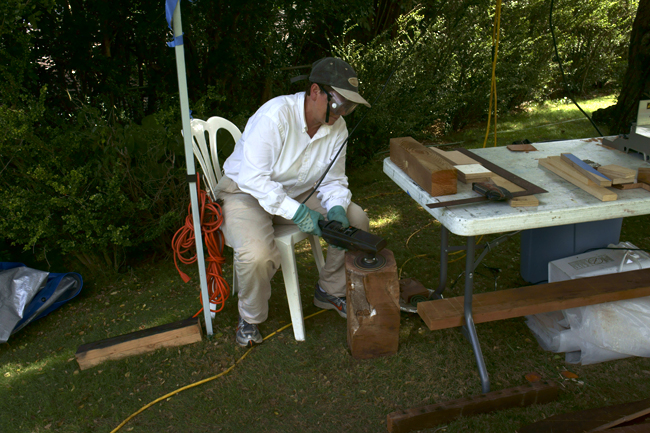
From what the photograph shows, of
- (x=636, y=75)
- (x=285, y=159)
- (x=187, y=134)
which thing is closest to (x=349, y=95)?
(x=285, y=159)

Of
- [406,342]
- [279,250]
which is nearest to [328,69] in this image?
[279,250]

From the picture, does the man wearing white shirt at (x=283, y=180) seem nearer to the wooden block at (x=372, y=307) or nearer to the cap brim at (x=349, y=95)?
the cap brim at (x=349, y=95)

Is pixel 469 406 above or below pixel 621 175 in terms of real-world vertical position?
below

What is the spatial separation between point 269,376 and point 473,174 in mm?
1324

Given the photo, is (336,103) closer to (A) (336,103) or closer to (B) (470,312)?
(A) (336,103)

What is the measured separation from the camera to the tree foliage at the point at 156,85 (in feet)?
8.62

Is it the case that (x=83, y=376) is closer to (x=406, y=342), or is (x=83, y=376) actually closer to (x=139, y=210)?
(x=139, y=210)

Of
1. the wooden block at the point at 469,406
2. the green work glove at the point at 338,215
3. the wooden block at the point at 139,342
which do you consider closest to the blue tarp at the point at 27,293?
the wooden block at the point at 139,342

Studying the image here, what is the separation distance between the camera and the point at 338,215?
230 cm

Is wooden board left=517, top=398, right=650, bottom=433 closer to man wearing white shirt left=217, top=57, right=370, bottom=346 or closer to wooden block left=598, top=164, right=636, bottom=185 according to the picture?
wooden block left=598, top=164, right=636, bottom=185

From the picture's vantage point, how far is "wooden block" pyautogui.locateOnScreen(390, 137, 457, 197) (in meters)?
1.72

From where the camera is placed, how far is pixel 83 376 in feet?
7.24

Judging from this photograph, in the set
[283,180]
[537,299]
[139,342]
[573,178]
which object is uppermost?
[573,178]

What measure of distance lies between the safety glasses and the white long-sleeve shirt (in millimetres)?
194
